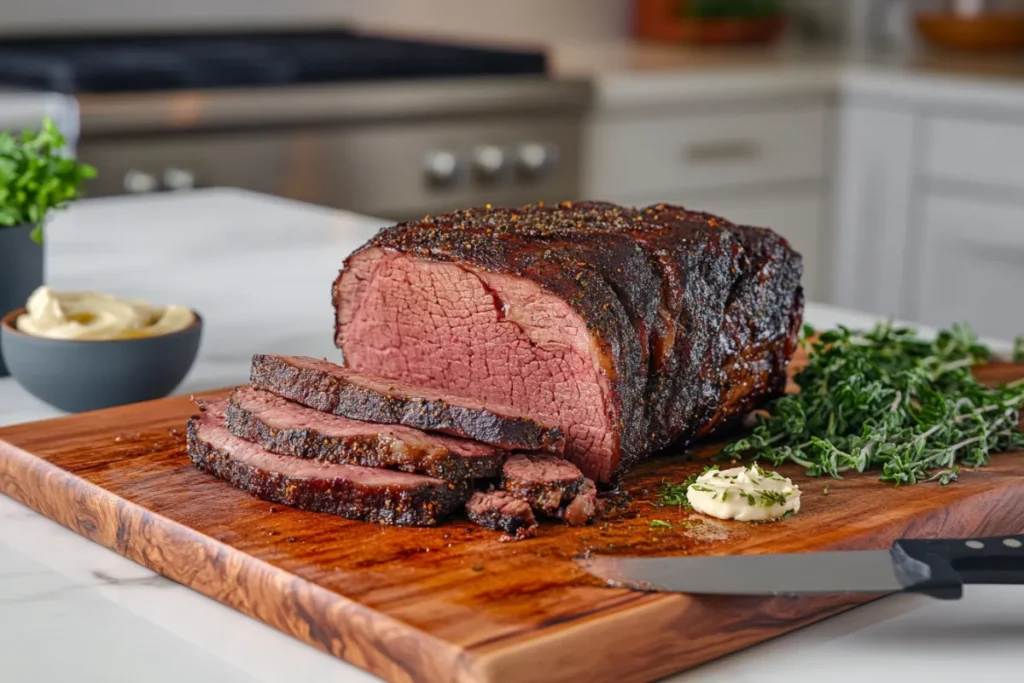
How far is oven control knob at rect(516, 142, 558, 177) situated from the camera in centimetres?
419

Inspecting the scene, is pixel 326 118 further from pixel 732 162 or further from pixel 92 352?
pixel 92 352

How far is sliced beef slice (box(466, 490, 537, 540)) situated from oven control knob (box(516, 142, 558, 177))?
2.99 m

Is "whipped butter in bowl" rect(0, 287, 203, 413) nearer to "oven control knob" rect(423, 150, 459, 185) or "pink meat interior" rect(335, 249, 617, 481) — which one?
"pink meat interior" rect(335, 249, 617, 481)

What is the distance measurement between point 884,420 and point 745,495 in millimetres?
298

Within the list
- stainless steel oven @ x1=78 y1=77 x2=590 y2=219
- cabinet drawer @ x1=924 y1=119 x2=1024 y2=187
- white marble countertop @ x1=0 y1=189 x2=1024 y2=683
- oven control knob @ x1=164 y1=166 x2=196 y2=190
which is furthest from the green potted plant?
cabinet drawer @ x1=924 y1=119 x2=1024 y2=187

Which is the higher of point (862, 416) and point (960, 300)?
point (862, 416)

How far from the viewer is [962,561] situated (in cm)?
112

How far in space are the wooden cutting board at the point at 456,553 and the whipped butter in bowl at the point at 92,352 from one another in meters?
0.12

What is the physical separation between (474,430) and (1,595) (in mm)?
421

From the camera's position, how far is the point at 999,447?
1533mm

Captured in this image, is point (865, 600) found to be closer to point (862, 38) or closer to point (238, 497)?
point (238, 497)

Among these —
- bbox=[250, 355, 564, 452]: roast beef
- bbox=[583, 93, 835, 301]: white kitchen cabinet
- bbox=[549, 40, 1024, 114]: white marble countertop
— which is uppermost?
bbox=[549, 40, 1024, 114]: white marble countertop

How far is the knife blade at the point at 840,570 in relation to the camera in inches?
43.1

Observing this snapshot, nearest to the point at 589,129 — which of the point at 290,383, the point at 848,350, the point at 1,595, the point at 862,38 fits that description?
the point at 862,38
